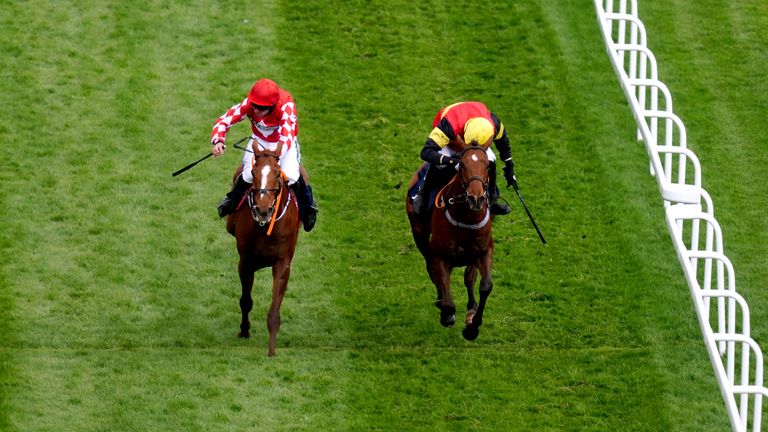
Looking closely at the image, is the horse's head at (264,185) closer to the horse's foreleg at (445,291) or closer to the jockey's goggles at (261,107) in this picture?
the jockey's goggles at (261,107)

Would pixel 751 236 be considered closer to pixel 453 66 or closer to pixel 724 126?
pixel 724 126

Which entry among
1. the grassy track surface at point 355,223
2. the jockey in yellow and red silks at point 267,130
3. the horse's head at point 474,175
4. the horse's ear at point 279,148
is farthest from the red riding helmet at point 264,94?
the grassy track surface at point 355,223

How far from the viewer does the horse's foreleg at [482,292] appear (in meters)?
12.9

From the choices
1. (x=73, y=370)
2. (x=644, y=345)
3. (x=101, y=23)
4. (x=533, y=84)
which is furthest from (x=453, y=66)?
(x=73, y=370)

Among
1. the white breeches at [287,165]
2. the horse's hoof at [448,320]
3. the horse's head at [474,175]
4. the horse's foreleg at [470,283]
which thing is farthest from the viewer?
the horse's foreleg at [470,283]

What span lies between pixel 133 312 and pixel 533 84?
232 inches

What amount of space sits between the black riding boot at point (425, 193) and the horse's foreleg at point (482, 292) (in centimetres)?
82

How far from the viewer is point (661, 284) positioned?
47.6 feet

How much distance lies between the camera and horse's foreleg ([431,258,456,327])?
13109 millimetres

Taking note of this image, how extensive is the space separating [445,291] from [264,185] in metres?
1.87

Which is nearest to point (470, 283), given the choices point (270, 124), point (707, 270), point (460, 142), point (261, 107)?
point (460, 142)

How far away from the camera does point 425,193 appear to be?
532 inches

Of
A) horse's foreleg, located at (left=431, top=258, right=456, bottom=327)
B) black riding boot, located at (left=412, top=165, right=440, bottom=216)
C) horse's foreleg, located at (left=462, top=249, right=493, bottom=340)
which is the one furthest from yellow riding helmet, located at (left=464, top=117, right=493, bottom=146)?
horse's foreleg, located at (left=431, top=258, right=456, bottom=327)

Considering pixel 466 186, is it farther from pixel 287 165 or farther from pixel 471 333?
pixel 287 165
